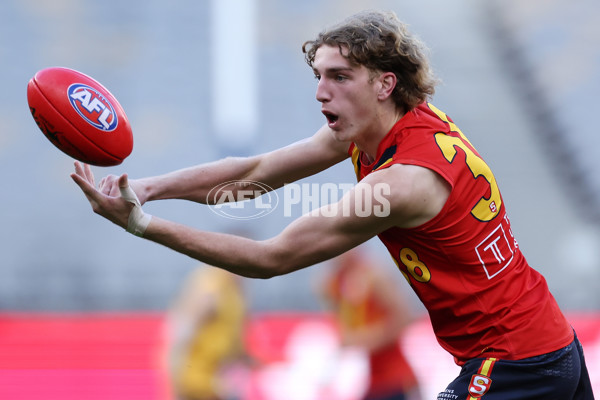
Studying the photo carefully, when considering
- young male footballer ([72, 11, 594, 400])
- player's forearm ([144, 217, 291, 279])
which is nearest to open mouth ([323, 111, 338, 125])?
young male footballer ([72, 11, 594, 400])

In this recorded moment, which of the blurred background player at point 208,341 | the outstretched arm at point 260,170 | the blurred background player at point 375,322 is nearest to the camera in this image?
the outstretched arm at point 260,170

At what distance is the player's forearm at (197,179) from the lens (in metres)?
3.57

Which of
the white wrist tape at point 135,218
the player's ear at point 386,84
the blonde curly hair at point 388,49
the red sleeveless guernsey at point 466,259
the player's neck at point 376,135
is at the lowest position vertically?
the red sleeveless guernsey at point 466,259

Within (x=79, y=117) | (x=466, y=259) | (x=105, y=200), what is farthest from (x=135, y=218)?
(x=466, y=259)

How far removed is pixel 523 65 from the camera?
13680 mm

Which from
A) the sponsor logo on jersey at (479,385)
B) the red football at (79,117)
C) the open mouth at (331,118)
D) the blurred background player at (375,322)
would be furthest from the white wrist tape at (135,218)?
the blurred background player at (375,322)

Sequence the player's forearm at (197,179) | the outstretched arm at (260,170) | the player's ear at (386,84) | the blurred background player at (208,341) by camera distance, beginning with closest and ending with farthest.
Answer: the player's ear at (386,84)
the player's forearm at (197,179)
the outstretched arm at (260,170)
the blurred background player at (208,341)

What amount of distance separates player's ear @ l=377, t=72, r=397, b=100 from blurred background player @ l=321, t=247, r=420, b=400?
3000mm

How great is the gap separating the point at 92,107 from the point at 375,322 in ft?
11.1

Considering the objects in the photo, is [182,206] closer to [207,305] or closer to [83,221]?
[83,221]

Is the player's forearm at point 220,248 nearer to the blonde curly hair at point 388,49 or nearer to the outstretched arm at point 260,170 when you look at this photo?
the outstretched arm at point 260,170

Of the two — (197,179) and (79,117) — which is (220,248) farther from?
(79,117)

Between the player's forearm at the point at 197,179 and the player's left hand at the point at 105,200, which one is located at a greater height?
the player's forearm at the point at 197,179

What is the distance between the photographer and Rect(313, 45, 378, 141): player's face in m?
3.20
